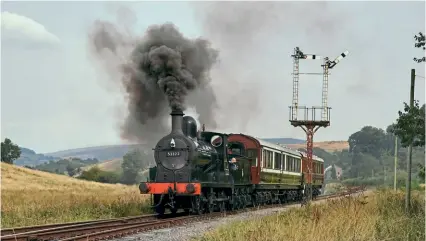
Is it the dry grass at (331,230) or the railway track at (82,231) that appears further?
the railway track at (82,231)

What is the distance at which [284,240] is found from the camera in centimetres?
1120

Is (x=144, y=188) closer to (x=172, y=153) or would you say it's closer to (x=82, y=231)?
(x=172, y=153)

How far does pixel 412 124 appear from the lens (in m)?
19.8

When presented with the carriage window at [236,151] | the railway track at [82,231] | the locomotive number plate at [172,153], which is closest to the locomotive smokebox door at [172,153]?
the locomotive number plate at [172,153]

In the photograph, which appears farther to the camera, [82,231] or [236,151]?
[236,151]

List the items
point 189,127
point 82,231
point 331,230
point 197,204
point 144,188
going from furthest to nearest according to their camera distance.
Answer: point 189,127 → point 197,204 → point 144,188 → point 82,231 → point 331,230

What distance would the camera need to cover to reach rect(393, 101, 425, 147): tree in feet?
65.0

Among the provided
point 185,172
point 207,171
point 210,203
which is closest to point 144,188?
point 185,172

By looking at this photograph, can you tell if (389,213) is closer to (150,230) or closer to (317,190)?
(150,230)

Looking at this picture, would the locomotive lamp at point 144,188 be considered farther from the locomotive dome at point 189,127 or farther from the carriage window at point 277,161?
the carriage window at point 277,161

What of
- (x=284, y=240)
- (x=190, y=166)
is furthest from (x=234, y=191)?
(x=284, y=240)

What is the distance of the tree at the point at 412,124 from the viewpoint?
19797mm

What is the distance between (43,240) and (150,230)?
3878 millimetres

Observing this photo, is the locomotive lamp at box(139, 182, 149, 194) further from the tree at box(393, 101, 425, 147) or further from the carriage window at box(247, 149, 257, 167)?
Result: the tree at box(393, 101, 425, 147)
